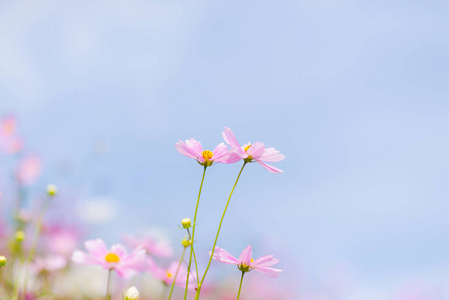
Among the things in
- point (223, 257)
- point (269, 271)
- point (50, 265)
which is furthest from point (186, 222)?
point (50, 265)

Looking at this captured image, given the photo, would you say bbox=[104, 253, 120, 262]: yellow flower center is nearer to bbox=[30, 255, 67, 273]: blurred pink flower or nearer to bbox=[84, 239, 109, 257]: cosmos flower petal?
bbox=[84, 239, 109, 257]: cosmos flower petal

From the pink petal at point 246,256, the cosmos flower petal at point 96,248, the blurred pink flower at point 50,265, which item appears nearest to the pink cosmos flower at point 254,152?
the pink petal at point 246,256

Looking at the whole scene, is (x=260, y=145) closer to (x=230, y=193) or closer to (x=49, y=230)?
(x=230, y=193)

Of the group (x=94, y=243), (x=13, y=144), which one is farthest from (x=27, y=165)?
(x=94, y=243)

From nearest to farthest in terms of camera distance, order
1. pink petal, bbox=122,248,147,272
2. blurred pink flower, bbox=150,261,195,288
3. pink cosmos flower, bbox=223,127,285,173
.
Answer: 1. pink cosmos flower, bbox=223,127,285,173
2. pink petal, bbox=122,248,147,272
3. blurred pink flower, bbox=150,261,195,288

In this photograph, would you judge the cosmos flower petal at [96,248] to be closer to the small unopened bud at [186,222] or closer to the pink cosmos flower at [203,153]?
the small unopened bud at [186,222]

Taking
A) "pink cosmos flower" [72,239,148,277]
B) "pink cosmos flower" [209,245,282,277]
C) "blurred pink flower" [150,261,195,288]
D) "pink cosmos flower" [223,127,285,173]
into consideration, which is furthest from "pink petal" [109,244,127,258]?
"pink cosmos flower" [223,127,285,173]

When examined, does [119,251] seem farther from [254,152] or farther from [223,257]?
[254,152]
